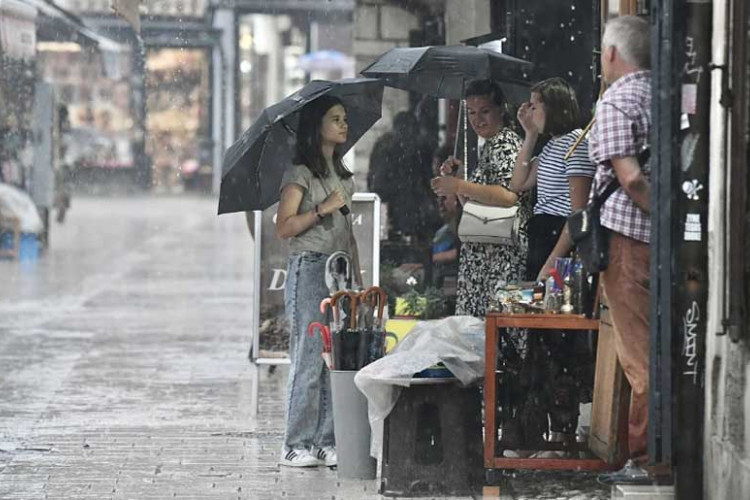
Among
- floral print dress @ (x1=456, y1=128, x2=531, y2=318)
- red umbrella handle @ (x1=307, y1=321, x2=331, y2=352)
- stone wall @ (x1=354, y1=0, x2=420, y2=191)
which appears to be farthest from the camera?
stone wall @ (x1=354, y1=0, x2=420, y2=191)

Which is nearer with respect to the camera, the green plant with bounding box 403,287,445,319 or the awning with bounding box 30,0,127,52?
the green plant with bounding box 403,287,445,319

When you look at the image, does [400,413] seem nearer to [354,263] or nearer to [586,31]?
[354,263]

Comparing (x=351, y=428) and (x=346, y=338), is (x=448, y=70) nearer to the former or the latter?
(x=346, y=338)

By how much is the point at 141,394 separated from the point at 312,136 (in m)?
3.43

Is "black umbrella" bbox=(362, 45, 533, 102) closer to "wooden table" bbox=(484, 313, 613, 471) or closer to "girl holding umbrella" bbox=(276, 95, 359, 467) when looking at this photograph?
"girl holding umbrella" bbox=(276, 95, 359, 467)

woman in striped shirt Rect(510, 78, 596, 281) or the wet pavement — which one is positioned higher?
woman in striped shirt Rect(510, 78, 596, 281)

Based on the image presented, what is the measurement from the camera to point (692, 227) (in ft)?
21.0

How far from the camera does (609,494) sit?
745cm

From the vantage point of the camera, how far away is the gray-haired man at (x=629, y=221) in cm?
668

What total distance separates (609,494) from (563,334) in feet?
3.19

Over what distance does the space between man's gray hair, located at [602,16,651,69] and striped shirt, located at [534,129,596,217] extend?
49.2 inches

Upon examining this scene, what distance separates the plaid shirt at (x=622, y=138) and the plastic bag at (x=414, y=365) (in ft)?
3.60

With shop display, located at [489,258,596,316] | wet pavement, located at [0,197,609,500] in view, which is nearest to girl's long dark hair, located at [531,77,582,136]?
shop display, located at [489,258,596,316]

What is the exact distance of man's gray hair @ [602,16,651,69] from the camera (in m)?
6.79
